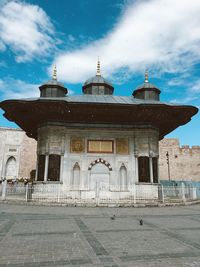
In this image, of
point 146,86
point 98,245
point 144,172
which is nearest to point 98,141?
point 144,172

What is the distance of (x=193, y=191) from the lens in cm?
1720

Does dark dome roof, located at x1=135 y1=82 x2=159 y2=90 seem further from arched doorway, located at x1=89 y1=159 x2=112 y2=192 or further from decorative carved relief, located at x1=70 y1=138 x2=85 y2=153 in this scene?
arched doorway, located at x1=89 y1=159 x2=112 y2=192

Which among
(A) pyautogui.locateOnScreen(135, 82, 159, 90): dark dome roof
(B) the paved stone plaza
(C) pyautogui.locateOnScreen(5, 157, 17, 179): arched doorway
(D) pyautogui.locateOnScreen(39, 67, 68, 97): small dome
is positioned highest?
(A) pyautogui.locateOnScreen(135, 82, 159, 90): dark dome roof

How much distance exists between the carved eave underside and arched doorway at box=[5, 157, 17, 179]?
20282mm

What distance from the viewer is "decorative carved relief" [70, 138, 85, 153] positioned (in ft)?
54.4

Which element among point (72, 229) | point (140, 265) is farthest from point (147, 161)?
point (140, 265)

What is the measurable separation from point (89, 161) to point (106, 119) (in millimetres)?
3328

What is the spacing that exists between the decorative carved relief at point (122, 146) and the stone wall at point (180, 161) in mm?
24473

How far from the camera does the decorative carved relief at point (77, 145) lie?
653 inches

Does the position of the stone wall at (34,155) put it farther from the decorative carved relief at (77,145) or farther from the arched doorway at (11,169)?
the decorative carved relief at (77,145)

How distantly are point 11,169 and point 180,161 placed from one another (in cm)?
2792

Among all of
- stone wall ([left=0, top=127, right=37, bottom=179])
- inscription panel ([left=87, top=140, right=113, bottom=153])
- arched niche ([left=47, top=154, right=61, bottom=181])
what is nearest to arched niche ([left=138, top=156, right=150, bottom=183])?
inscription panel ([left=87, top=140, right=113, bottom=153])

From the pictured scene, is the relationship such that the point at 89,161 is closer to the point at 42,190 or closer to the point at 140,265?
the point at 42,190

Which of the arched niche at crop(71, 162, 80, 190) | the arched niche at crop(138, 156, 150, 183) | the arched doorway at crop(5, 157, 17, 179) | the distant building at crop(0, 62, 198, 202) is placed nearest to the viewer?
the distant building at crop(0, 62, 198, 202)
